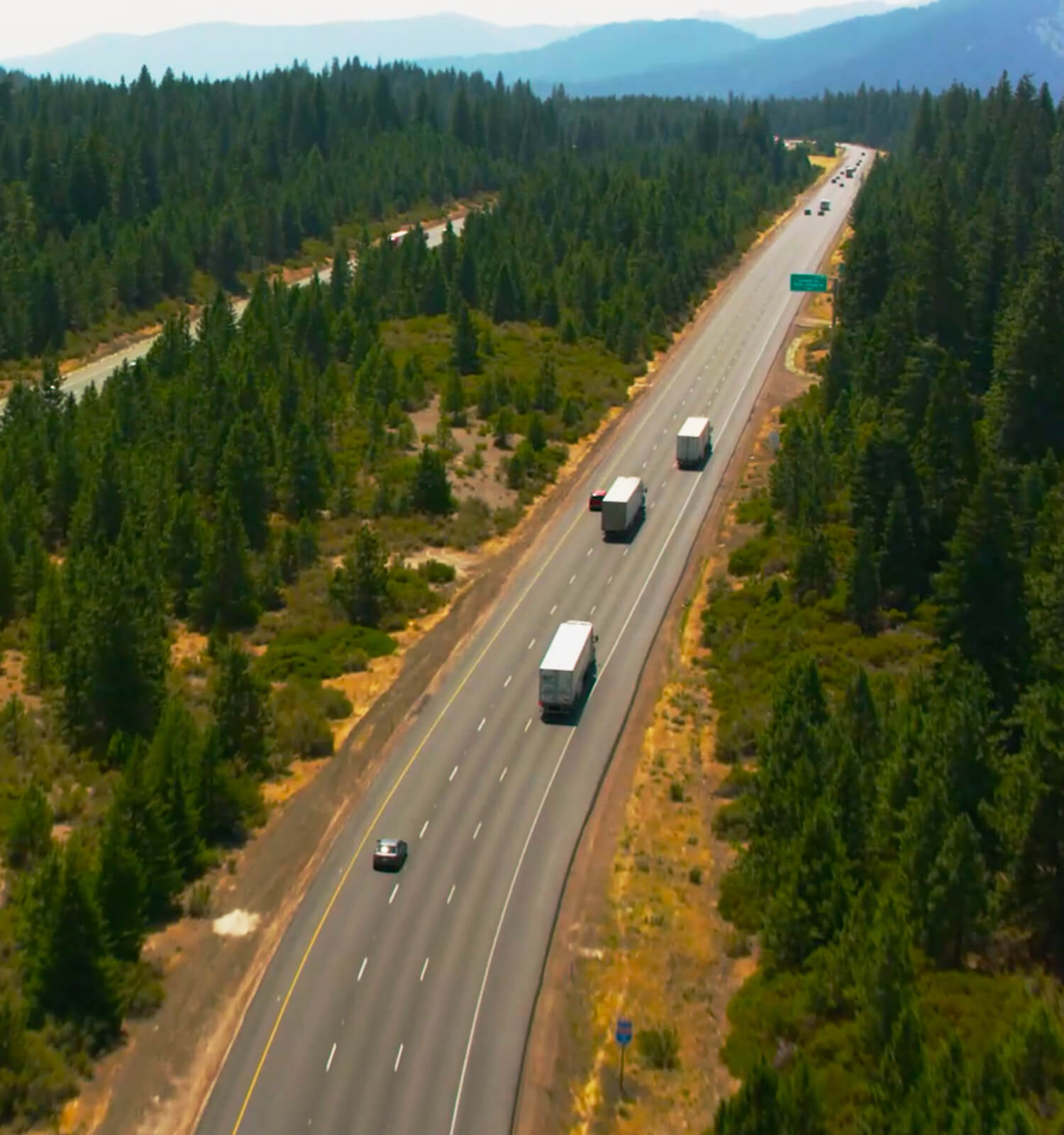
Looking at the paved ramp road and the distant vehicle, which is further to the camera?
the distant vehicle

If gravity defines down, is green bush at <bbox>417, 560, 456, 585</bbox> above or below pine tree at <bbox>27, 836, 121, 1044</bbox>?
below

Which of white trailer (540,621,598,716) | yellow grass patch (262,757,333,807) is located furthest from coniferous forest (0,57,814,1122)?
white trailer (540,621,598,716)

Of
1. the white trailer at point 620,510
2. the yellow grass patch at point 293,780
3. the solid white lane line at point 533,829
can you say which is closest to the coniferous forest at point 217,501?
the yellow grass patch at point 293,780

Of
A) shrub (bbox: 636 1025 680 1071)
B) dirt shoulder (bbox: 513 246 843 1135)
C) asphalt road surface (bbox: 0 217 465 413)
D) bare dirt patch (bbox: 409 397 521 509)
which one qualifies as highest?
shrub (bbox: 636 1025 680 1071)

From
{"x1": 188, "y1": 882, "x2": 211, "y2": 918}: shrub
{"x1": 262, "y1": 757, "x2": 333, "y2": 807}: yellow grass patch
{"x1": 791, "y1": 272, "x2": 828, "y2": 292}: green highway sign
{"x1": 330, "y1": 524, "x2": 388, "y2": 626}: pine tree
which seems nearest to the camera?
{"x1": 188, "y1": 882, "x2": 211, "y2": 918}: shrub

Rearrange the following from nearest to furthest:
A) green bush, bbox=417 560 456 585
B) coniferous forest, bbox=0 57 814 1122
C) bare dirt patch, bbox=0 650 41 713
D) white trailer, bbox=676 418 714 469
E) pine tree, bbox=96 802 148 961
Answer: pine tree, bbox=96 802 148 961 < coniferous forest, bbox=0 57 814 1122 < bare dirt patch, bbox=0 650 41 713 < green bush, bbox=417 560 456 585 < white trailer, bbox=676 418 714 469

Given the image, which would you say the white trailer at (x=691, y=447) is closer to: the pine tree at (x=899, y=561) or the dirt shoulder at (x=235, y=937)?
the pine tree at (x=899, y=561)

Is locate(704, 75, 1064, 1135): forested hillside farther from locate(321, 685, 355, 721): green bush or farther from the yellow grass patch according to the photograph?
the yellow grass patch
